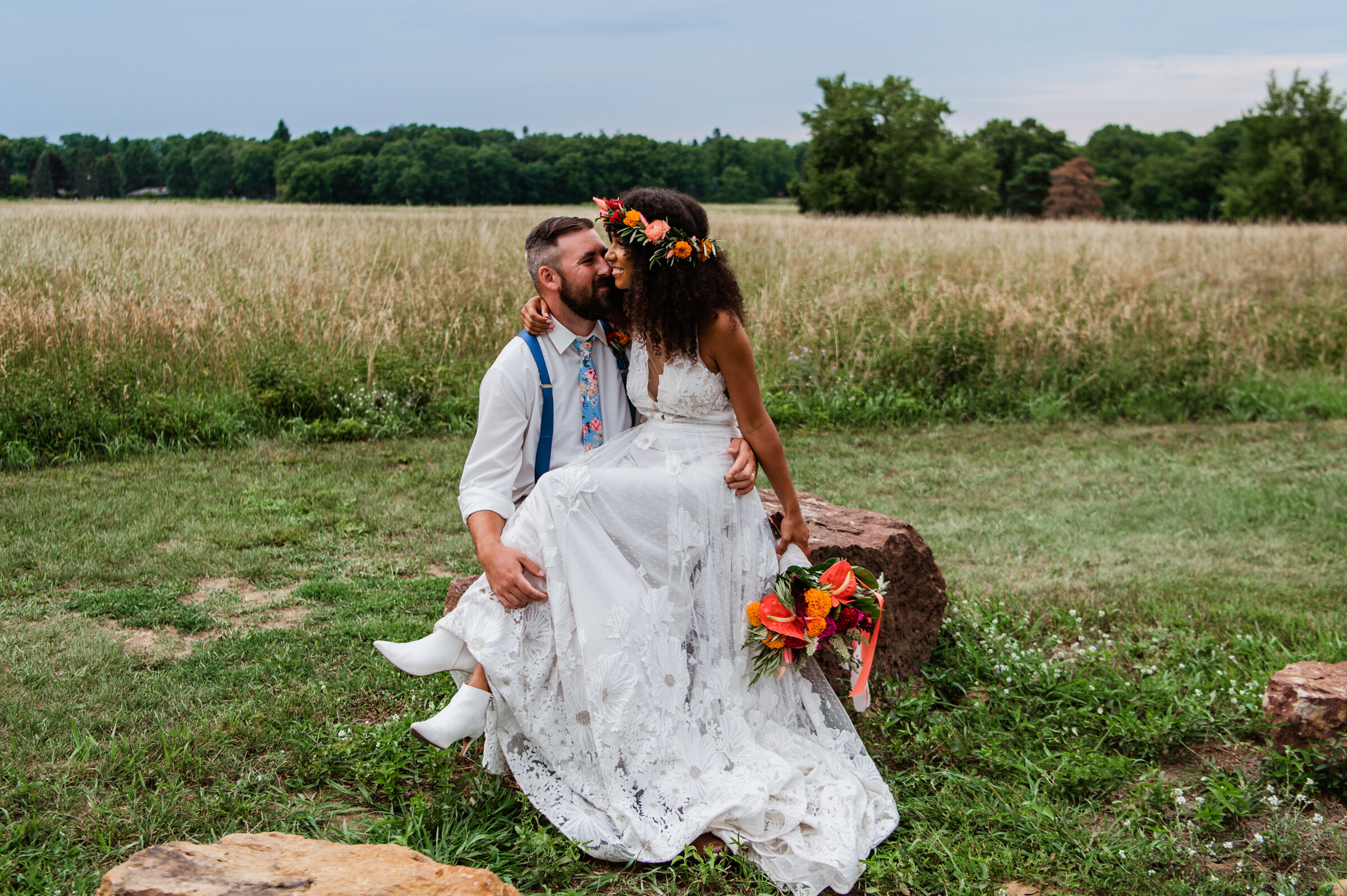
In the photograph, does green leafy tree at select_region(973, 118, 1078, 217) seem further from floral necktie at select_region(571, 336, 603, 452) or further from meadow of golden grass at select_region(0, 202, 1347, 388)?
floral necktie at select_region(571, 336, 603, 452)

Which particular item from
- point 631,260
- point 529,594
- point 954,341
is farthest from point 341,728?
point 954,341

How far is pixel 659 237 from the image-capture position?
8.98 ft

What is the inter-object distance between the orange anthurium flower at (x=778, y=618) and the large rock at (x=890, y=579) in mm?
558

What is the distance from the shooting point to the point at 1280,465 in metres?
7.06

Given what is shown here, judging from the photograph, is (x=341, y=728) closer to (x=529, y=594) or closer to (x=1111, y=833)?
(x=529, y=594)

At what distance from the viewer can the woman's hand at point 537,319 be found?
3.03m

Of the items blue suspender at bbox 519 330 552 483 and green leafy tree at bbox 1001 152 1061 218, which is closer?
blue suspender at bbox 519 330 552 483

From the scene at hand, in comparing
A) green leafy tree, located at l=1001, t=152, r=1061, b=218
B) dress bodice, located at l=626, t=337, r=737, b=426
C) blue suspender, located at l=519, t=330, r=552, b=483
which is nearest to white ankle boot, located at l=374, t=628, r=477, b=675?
blue suspender, located at l=519, t=330, r=552, b=483

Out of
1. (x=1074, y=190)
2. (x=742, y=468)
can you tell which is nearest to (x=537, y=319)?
(x=742, y=468)

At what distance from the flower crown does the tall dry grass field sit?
4.88 meters

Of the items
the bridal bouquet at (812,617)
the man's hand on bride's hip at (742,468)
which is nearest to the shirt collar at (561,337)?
the man's hand on bride's hip at (742,468)

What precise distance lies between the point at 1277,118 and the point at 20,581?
4358 cm

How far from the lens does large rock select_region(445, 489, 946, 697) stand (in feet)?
11.5

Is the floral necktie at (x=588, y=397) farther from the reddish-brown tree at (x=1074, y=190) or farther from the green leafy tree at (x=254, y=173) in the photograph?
the reddish-brown tree at (x=1074, y=190)
